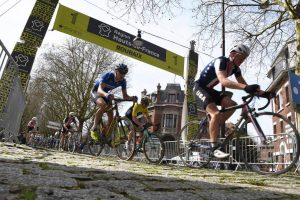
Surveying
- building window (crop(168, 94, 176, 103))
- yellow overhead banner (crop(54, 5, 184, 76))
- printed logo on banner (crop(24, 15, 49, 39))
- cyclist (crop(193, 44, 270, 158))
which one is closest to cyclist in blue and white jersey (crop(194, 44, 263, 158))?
cyclist (crop(193, 44, 270, 158))

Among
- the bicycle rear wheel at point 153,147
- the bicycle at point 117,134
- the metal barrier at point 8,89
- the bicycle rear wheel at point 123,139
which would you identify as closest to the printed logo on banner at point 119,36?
the metal barrier at point 8,89

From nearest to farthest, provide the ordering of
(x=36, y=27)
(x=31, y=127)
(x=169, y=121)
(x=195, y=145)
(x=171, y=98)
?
1. (x=195, y=145)
2. (x=36, y=27)
3. (x=31, y=127)
4. (x=169, y=121)
5. (x=171, y=98)

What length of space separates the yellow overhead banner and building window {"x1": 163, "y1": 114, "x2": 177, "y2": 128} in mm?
35341

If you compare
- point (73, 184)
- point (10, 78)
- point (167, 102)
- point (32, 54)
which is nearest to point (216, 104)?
point (73, 184)

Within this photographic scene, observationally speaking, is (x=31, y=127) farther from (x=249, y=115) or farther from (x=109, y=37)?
(x=249, y=115)

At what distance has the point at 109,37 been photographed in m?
14.0

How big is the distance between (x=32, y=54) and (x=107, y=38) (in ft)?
13.1

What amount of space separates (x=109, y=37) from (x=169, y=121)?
3833 centimetres

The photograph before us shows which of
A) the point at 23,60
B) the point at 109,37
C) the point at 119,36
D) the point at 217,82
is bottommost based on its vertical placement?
the point at 217,82

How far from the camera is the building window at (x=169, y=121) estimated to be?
51.1 m

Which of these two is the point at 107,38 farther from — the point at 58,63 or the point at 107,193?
the point at 58,63

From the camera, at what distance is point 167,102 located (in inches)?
2108

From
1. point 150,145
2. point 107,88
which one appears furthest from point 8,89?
point 150,145

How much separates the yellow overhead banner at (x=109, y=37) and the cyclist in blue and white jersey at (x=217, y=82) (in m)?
9.24
